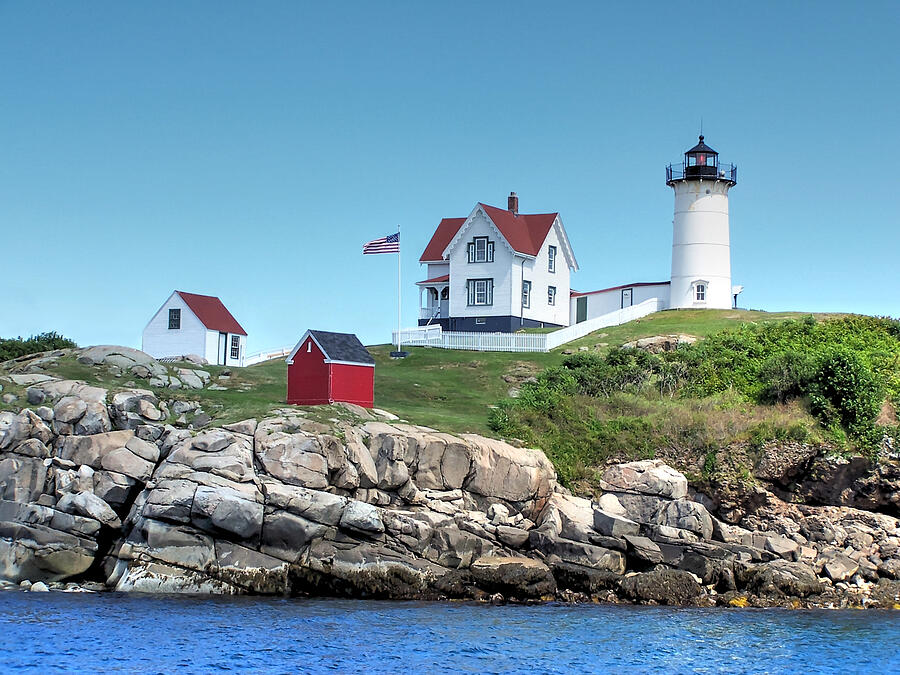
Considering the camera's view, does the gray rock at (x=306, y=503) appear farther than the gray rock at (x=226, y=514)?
Yes

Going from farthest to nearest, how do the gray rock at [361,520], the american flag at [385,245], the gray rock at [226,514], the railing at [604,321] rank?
the railing at [604,321] < the american flag at [385,245] < the gray rock at [361,520] < the gray rock at [226,514]

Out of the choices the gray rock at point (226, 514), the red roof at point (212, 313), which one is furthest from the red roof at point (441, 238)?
the gray rock at point (226, 514)

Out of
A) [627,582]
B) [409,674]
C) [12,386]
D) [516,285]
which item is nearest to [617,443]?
[627,582]

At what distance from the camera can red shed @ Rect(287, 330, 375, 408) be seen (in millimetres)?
39406

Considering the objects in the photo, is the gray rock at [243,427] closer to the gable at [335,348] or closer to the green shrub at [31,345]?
the gable at [335,348]

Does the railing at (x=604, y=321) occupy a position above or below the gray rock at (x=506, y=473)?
above

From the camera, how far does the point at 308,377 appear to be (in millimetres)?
39938

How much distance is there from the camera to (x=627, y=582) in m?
31.9

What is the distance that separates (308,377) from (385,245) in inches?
461

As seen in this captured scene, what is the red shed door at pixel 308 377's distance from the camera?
39.5 metres

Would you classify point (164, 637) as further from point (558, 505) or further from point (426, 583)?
point (558, 505)

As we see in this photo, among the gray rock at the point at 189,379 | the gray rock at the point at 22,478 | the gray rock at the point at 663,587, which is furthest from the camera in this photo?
the gray rock at the point at 189,379

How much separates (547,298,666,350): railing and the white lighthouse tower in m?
1.73

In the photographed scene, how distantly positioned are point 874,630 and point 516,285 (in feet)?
126
